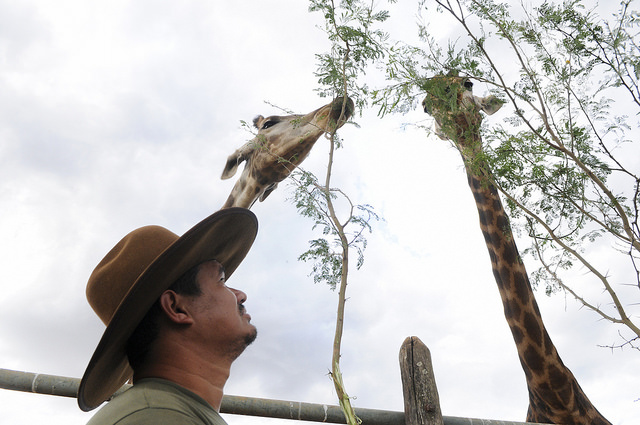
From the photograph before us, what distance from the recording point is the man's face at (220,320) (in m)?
1.41

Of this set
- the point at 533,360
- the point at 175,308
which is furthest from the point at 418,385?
the point at 533,360

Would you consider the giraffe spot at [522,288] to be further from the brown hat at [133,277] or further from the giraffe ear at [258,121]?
the brown hat at [133,277]

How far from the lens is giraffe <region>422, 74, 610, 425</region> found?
4449mm

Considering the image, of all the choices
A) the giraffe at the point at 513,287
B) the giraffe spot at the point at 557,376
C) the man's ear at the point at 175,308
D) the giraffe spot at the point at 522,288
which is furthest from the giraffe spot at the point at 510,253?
the man's ear at the point at 175,308

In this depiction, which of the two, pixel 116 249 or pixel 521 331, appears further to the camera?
pixel 521 331

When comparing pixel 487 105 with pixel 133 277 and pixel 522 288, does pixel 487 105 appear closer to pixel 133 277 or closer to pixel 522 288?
pixel 522 288

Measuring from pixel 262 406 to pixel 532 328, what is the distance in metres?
3.13

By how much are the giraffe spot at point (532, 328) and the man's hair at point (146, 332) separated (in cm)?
403

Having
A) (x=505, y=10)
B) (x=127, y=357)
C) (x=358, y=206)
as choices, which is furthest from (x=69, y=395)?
(x=505, y=10)

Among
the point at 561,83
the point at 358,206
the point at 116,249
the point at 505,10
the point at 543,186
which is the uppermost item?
the point at 505,10

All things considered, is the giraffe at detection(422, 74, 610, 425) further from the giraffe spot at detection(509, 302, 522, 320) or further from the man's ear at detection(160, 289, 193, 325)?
the man's ear at detection(160, 289, 193, 325)

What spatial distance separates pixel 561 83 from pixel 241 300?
4060 mm

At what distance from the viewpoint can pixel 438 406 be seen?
2.72 metres

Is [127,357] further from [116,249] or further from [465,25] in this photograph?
[465,25]
